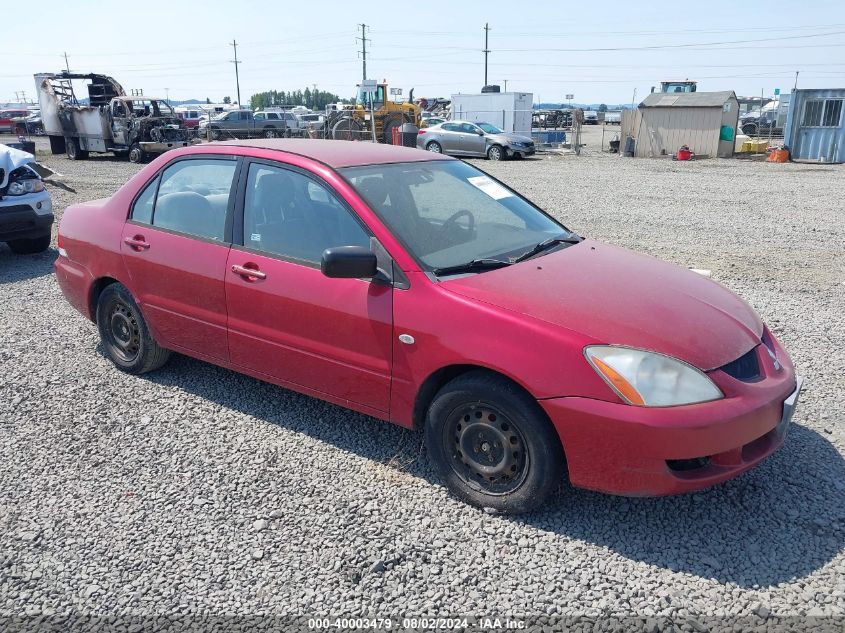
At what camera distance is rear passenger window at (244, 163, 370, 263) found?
3594mm

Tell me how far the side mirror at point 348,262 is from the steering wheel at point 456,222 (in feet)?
2.03

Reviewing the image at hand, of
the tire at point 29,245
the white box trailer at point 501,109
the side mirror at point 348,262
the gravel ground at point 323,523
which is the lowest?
the gravel ground at point 323,523

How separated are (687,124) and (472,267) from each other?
26.9m

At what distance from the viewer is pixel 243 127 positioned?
3481cm

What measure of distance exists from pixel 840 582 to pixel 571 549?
1062 millimetres

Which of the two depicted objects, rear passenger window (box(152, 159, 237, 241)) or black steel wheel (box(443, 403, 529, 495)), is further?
rear passenger window (box(152, 159, 237, 241))

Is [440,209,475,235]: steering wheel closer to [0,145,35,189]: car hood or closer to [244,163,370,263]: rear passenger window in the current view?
[244,163,370,263]: rear passenger window

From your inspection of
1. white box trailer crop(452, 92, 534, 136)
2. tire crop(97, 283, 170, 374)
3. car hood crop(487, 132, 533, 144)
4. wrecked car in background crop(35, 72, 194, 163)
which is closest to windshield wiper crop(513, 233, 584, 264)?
tire crop(97, 283, 170, 374)

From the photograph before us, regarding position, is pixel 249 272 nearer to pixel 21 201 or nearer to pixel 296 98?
pixel 21 201

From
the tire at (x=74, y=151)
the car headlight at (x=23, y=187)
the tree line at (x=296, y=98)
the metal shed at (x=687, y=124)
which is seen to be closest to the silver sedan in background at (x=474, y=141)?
the metal shed at (x=687, y=124)

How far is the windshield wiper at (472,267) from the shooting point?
10.9 ft

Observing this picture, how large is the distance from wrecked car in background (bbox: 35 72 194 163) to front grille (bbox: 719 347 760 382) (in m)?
22.2

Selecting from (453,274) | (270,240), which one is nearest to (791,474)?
(453,274)

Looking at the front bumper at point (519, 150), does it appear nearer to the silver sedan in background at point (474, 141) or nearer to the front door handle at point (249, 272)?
the silver sedan in background at point (474, 141)
